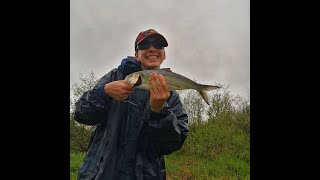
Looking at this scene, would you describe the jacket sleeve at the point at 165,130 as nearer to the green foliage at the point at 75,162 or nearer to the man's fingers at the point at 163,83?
the man's fingers at the point at 163,83

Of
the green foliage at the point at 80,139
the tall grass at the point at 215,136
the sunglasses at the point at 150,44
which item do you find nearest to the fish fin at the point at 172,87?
the sunglasses at the point at 150,44

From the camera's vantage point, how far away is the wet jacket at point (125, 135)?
2.07 m

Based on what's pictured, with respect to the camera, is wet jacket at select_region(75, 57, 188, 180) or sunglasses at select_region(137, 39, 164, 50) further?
sunglasses at select_region(137, 39, 164, 50)

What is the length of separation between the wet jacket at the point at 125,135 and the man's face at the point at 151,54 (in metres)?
0.07

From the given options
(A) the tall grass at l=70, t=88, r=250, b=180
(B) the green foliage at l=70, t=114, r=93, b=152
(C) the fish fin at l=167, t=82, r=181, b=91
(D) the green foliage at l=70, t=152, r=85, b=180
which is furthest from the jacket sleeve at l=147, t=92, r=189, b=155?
(B) the green foliage at l=70, t=114, r=93, b=152

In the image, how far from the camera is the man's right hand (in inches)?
79.4

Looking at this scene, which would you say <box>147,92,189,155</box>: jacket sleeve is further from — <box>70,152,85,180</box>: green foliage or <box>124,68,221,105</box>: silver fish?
<box>70,152,85,180</box>: green foliage

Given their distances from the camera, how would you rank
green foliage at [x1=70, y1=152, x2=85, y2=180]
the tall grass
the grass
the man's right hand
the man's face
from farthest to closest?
the tall grass
the grass
green foliage at [x1=70, y1=152, x2=85, y2=180]
the man's face
the man's right hand

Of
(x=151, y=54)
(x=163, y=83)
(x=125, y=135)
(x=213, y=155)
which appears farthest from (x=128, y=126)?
(x=213, y=155)

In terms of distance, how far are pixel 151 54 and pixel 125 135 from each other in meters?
0.47

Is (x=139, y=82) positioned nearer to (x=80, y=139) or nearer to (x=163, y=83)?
(x=163, y=83)

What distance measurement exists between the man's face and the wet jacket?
7 cm
